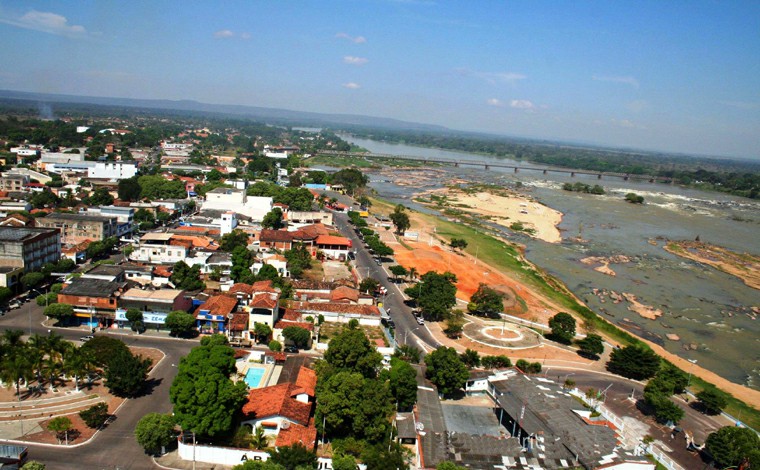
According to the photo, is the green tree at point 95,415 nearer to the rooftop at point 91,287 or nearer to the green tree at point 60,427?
the green tree at point 60,427

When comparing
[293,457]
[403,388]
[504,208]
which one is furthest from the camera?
[504,208]

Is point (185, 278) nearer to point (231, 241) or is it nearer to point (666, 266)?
point (231, 241)

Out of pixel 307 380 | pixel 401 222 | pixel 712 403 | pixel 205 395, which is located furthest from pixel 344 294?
pixel 401 222

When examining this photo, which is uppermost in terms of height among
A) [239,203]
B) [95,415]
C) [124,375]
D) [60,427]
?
[239,203]

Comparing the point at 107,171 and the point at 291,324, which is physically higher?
the point at 107,171

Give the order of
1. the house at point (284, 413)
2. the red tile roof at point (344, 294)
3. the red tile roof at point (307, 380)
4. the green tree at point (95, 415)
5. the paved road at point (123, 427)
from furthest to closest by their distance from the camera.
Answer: the red tile roof at point (344, 294)
the red tile roof at point (307, 380)
the green tree at point (95, 415)
the house at point (284, 413)
the paved road at point (123, 427)

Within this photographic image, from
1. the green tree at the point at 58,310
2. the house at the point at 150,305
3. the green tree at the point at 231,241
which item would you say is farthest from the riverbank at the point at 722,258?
the green tree at the point at 58,310

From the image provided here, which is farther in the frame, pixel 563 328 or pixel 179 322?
pixel 563 328

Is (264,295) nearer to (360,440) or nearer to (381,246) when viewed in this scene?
(360,440)
